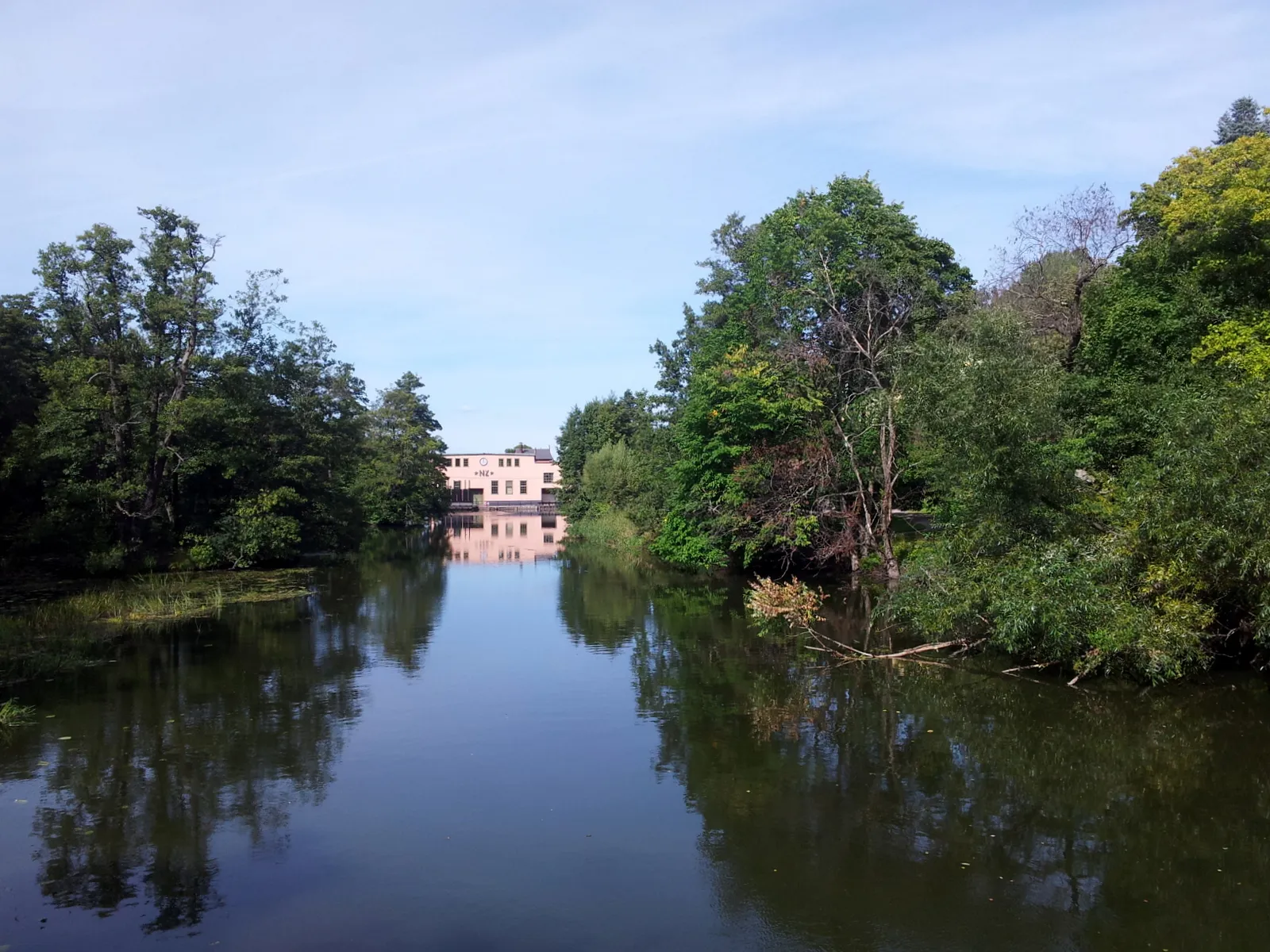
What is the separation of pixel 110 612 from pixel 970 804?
20043 mm

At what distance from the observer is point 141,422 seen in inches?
1227

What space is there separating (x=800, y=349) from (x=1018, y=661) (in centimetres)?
1297

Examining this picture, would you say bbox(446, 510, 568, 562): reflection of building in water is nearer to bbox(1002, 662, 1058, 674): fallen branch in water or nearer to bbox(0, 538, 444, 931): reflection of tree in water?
bbox(0, 538, 444, 931): reflection of tree in water

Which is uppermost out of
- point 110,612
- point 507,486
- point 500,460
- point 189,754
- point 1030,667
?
point 500,460

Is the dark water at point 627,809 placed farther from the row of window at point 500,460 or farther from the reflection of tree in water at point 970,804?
the row of window at point 500,460

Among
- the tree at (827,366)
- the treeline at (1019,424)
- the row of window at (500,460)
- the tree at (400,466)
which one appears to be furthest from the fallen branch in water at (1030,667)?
the row of window at (500,460)

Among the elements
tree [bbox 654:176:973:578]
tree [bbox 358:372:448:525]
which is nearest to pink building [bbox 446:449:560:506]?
tree [bbox 358:372:448:525]

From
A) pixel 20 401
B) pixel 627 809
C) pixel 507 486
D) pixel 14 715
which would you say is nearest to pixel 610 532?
pixel 20 401

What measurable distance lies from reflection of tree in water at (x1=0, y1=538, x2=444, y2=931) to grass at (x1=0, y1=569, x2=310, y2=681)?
114cm

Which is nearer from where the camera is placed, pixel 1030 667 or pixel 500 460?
pixel 1030 667

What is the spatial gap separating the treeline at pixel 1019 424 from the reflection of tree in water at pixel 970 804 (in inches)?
55.0

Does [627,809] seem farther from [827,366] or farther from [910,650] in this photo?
[827,366]

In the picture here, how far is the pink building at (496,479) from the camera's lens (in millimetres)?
112250

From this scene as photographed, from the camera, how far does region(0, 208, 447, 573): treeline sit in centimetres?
2906
